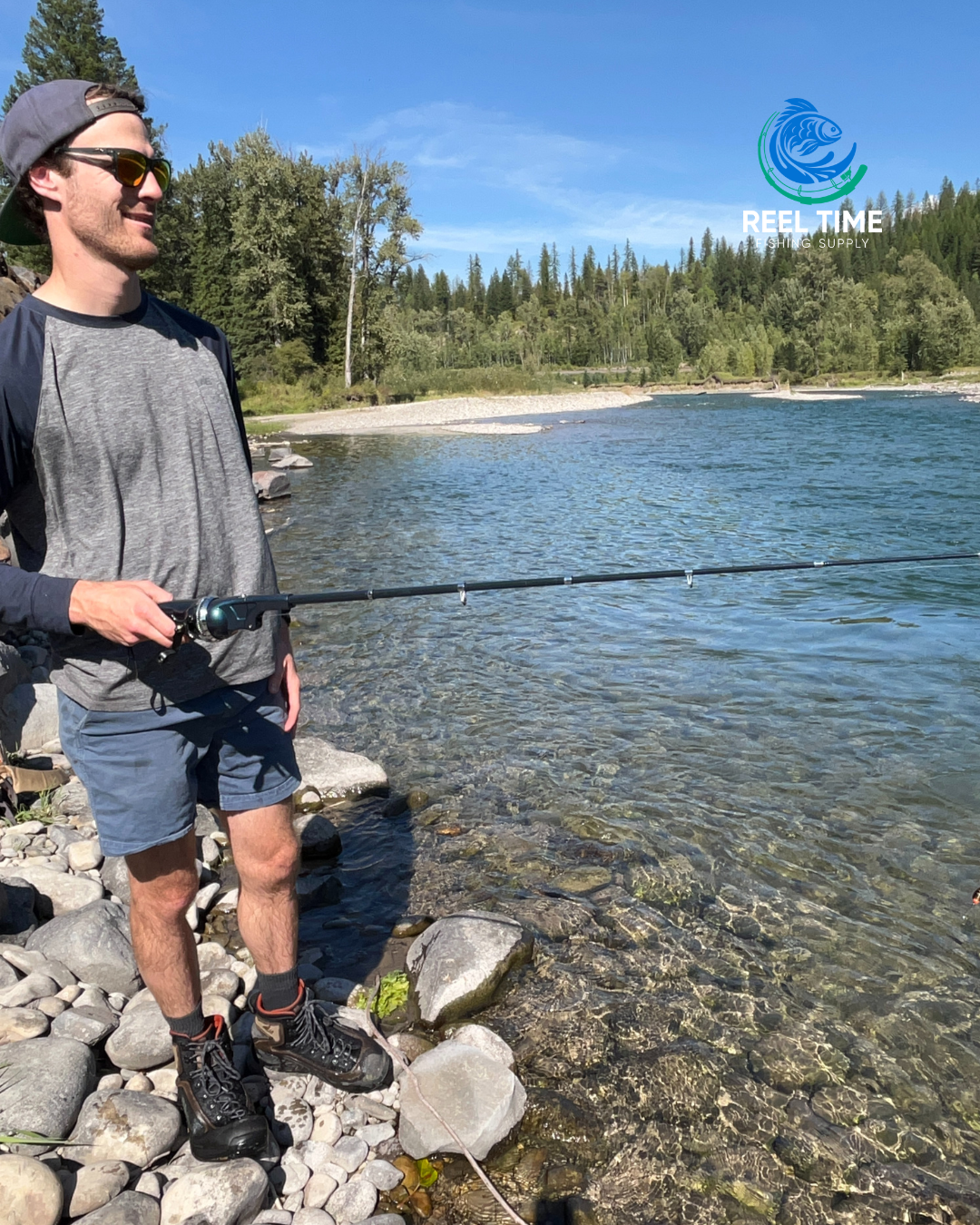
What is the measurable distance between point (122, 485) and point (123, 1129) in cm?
175

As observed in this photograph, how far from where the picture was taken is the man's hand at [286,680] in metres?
2.55

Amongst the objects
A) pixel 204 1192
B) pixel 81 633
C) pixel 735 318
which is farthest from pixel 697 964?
pixel 735 318

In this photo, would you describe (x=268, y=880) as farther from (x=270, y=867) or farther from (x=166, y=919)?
(x=166, y=919)

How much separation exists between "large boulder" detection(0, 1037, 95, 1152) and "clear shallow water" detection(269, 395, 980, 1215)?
197cm

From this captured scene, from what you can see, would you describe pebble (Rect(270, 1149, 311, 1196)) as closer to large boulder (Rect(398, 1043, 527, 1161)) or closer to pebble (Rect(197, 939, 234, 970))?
large boulder (Rect(398, 1043, 527, 1161))

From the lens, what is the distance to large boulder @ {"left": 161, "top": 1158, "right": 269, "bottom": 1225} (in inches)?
91.1

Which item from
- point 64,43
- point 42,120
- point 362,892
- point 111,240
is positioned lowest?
point 362,892

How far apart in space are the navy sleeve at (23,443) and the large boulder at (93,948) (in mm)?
1761

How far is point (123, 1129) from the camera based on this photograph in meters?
2.53

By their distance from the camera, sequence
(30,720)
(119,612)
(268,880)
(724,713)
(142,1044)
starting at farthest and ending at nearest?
(724,713)
(30,720)
(142,1044)
(268,880)
(119,612)

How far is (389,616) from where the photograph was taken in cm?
931

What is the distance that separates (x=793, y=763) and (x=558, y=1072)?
9.41 ft

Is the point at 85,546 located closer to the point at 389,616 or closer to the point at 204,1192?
the point at 204,1192

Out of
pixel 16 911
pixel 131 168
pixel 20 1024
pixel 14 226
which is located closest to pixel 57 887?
pixel 16 911
